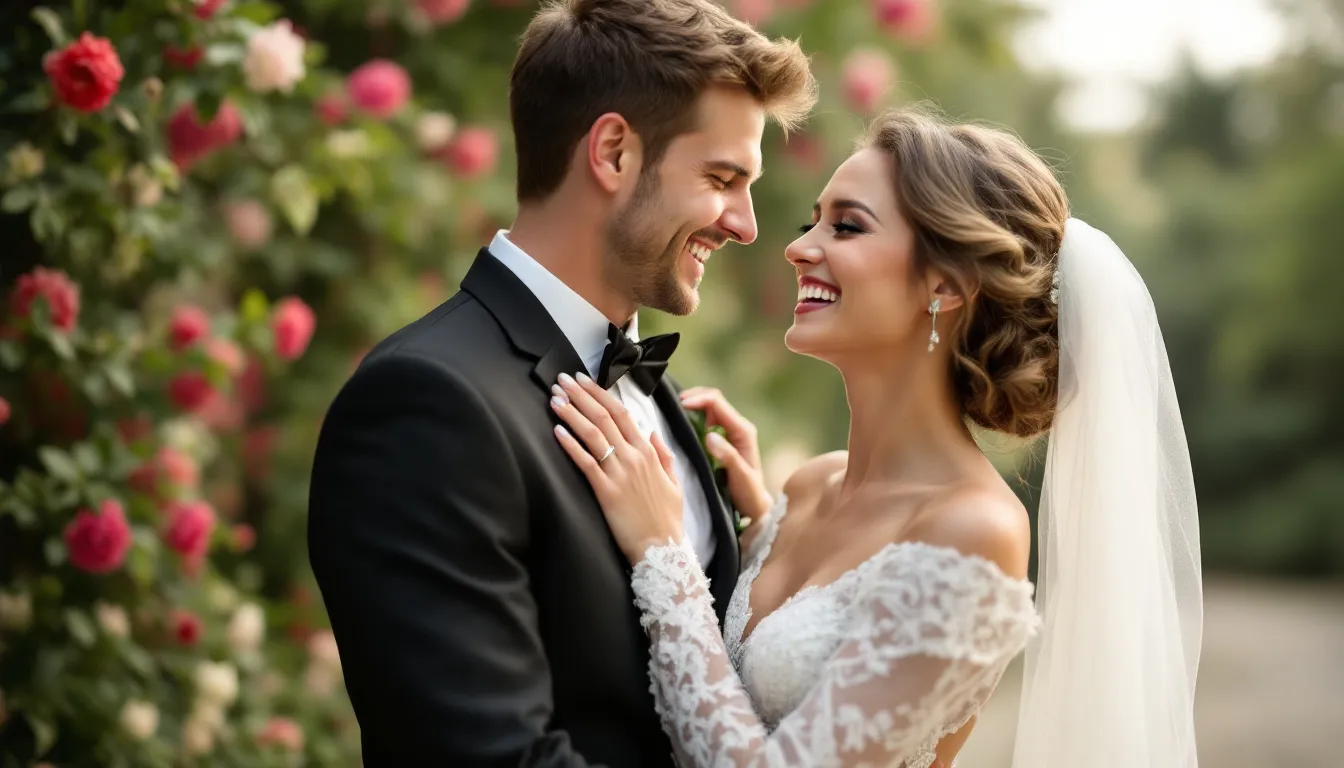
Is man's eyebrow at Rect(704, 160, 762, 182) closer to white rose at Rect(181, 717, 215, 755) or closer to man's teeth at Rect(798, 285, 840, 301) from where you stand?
man's teeth at Rect(798, 285, 840, 301)

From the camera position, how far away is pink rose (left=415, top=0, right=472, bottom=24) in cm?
454

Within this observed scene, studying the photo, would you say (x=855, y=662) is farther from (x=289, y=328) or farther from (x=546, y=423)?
(x=289, y=328)

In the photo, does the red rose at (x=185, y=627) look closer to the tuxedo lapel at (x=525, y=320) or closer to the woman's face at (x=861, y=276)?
the tuxedo lapel at (x=525, y=320)

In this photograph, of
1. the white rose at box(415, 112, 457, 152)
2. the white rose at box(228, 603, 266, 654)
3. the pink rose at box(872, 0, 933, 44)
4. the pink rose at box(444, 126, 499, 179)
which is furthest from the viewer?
the pink rose at box(872, 0, 933, 44)

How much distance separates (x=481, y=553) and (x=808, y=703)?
2.13 ft

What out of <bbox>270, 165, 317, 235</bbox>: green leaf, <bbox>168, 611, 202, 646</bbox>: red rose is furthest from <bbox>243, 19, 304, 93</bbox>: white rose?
<bbox>168, 611, 202, 646</bbox>: red rose

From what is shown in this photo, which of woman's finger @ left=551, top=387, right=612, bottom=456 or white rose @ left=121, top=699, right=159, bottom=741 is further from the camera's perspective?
white rose @ left=121, top=699, right=159, bottom=741

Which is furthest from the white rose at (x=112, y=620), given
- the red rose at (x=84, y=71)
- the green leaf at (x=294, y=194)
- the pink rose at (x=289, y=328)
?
the red rose at (x=84, y=71)

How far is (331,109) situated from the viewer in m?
4.16

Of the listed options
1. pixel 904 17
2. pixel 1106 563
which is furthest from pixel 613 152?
pixel 904 17

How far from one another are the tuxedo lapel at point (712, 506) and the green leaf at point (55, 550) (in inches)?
62.4

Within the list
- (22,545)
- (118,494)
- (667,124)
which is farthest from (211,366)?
(667,124)

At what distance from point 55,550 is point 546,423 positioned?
5.47 ft

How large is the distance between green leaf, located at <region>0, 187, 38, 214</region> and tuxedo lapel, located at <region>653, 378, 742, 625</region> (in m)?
1.59
